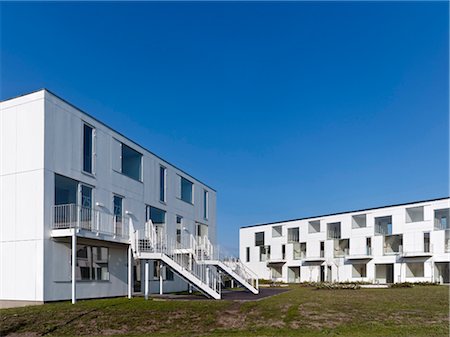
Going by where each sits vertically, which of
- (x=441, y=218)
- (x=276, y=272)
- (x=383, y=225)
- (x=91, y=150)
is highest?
(x=91, y=150)

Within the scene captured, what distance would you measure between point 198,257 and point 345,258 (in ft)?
92.3

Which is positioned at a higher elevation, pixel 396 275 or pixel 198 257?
pixel 198 257

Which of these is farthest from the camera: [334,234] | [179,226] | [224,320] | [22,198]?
[334,234]

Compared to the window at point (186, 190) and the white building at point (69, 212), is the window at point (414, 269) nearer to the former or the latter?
the window at point (186, 190)

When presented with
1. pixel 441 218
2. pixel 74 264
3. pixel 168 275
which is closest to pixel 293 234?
pixel 441 218

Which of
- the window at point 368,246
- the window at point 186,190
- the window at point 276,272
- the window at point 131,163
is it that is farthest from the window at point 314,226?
the window at point 131,163

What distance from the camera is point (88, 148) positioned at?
21.5 metres

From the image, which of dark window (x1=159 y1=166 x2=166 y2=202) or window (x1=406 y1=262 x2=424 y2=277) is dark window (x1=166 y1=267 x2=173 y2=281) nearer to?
dark window (x1=159 y1=166 x2=166 y2=202)

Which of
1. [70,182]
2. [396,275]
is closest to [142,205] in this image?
[70,182]

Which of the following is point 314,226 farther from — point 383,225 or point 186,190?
point 186,190

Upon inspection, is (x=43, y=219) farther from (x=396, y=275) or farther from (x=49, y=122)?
(x=396, y=275)

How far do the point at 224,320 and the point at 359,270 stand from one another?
37.7 meters

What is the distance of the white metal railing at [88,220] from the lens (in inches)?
741

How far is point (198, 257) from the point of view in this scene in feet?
83.0
